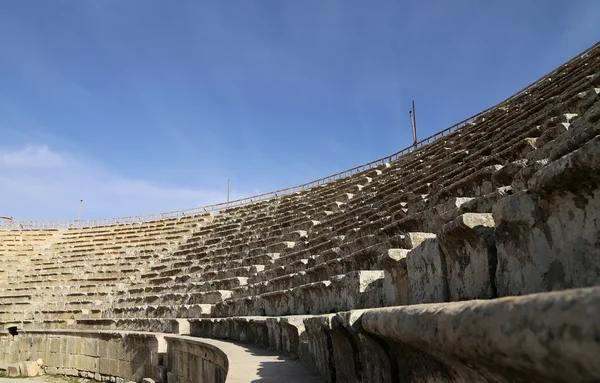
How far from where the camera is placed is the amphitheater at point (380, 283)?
3.70ft

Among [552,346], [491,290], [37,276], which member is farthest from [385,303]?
[37,276]

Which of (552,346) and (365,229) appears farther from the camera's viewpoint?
(365,229)

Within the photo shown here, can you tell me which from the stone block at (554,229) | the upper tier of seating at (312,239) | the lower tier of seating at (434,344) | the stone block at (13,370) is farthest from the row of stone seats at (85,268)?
the stone block at (554,229)

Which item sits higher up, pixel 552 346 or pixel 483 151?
pixel 483 151

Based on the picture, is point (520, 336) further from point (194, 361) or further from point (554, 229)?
point (194, 361)

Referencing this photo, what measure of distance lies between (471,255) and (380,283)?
5.50ft

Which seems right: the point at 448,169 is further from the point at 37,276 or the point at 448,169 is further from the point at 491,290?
the point at 37,276

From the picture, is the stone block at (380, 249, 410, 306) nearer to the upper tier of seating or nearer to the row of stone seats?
the upper tier of seating

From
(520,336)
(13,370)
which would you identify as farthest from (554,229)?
(13,370)

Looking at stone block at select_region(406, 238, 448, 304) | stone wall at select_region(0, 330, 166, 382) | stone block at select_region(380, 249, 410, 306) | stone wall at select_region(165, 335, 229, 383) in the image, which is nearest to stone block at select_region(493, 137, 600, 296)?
stone block at select_region(406, 238, 448, 304)

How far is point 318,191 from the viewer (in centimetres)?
1645

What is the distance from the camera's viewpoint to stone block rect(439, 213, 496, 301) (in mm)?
2002

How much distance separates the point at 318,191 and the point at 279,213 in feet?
6.18

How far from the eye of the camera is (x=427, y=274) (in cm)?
256
